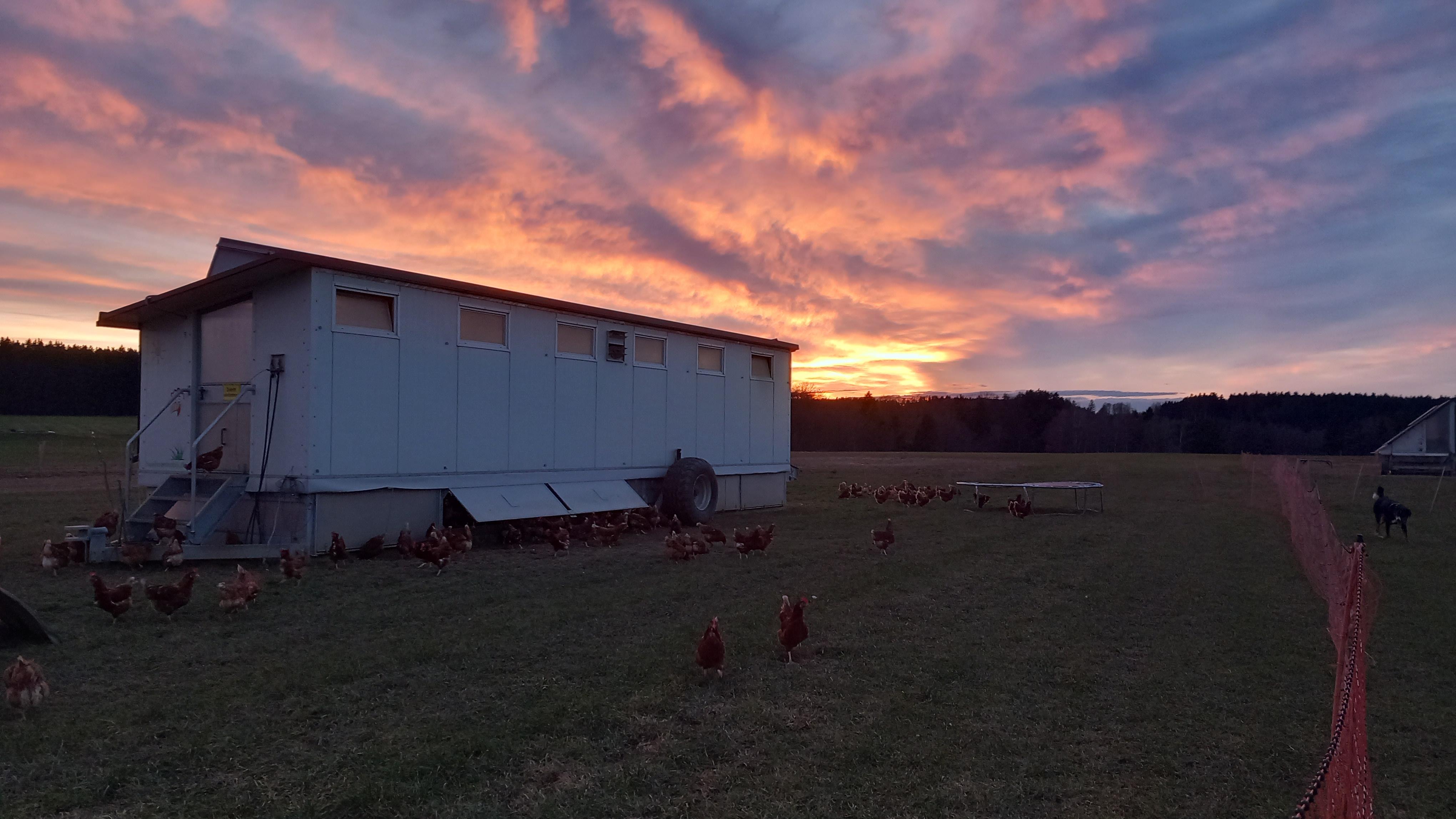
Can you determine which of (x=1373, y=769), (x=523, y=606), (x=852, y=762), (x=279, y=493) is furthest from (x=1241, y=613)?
(x=279, y=493)

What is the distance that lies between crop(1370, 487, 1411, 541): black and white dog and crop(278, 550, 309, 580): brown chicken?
1697cm

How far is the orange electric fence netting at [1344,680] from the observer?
9.87 feet

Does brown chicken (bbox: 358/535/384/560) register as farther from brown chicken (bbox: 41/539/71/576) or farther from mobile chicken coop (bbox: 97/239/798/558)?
brown chicken (bbox: 41/539/71/576)

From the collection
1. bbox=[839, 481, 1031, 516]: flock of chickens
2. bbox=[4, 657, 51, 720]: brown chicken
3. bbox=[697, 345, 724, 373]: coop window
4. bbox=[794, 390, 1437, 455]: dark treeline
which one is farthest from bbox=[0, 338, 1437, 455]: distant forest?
bbox=[4, 657, 51, 720]: brown chicken

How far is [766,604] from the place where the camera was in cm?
832

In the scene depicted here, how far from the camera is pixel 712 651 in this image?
5621mm

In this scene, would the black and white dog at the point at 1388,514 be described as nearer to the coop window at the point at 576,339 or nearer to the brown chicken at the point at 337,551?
the coop window at the point at 576,339

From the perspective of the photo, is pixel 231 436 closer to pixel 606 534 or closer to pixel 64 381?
pixel 606 534

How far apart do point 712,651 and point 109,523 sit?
9.35 meters

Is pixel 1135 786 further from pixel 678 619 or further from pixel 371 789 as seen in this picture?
pixel 678 619

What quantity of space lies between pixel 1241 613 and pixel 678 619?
5.66 metres

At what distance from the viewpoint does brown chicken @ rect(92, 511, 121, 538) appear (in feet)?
33.6

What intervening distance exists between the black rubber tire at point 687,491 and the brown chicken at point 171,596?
8566 millimetres

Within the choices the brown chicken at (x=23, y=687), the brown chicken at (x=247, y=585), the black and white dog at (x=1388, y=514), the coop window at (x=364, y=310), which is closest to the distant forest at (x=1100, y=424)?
the black and white dog at (x=1388, y=514)
